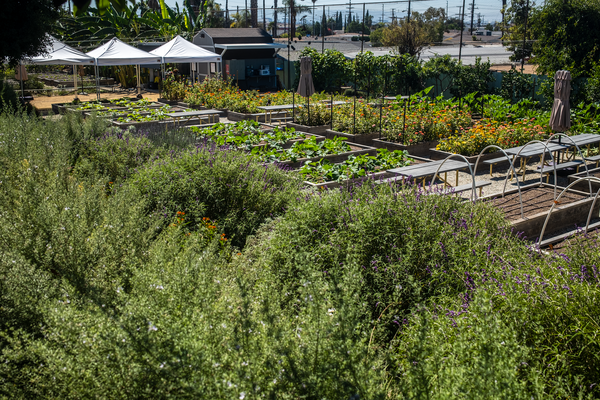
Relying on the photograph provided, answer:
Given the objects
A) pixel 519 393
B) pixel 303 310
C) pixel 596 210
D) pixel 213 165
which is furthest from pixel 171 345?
pixel 596 210

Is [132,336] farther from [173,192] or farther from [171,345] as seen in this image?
[173,192]

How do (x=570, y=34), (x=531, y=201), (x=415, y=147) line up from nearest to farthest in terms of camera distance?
(x=531, y=201)
(x=415, y=147)
(x=570, y=34)

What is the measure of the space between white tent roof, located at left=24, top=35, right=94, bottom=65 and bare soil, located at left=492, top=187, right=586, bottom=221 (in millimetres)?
15346

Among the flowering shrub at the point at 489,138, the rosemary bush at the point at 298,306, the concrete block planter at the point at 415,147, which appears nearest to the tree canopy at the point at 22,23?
the concrete block planter at the point at 415,147

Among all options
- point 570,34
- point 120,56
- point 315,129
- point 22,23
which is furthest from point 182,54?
point 570,34

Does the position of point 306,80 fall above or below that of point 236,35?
below

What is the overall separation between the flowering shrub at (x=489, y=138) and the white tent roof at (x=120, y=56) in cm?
1202

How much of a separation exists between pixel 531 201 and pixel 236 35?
2172 centimetres

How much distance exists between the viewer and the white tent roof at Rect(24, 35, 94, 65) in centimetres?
1682

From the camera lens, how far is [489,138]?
982cm

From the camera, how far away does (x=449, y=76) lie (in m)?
17.4

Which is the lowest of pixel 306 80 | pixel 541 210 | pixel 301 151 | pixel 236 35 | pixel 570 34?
pixel 541 210

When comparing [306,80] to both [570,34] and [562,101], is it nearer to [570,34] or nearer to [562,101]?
[562,101]

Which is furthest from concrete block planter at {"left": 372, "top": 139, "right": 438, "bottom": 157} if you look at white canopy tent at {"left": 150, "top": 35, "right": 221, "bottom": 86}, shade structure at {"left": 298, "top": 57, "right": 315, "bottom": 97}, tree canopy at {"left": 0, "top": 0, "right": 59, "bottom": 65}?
white canopy tent at {"left": 150, "top": 35, "right": 221, "bottom": 86}
